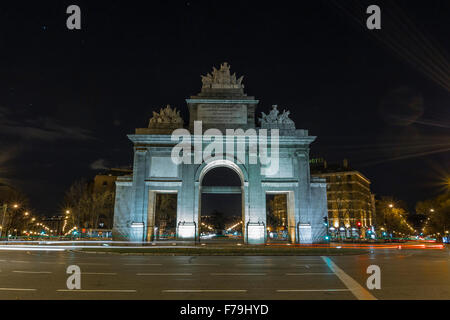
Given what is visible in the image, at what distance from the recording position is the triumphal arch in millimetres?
40750

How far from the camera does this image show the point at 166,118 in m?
43.9

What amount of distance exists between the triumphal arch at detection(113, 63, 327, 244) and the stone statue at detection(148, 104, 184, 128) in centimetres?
14

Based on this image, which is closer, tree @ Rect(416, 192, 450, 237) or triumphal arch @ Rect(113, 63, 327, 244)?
triumphal arch @ Rect(113, 63, 327, 244)

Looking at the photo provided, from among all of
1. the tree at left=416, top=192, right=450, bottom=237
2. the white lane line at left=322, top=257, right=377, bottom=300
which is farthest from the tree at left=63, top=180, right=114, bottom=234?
the tree at left=416, top=192, right=450, bottom=237

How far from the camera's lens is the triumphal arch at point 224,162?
1604 inches

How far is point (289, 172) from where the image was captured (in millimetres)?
42688

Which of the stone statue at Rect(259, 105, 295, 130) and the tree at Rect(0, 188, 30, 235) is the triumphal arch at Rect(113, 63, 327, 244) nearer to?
the stone statue at Rect(259, 105, 295, 130)

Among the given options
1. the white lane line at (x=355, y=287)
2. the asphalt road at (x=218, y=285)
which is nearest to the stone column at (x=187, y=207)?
the asphalt road at (x=218, y=285)

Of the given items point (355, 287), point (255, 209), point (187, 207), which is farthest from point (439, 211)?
point (355, 287)

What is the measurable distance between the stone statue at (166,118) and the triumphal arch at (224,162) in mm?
137

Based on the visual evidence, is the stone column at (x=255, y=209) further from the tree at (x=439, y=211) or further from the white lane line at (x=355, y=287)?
the tree at (x=439, y=211)
